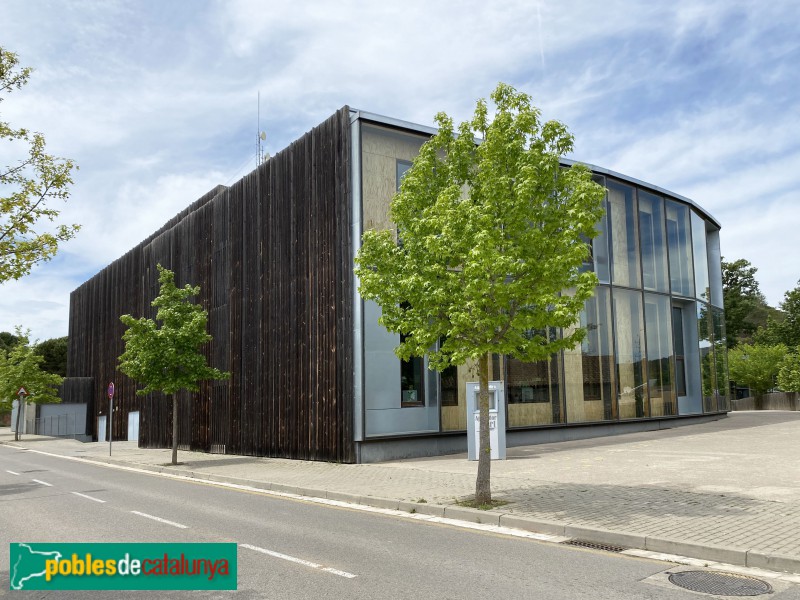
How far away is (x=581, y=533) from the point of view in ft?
27.1

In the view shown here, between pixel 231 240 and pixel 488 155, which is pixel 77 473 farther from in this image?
pixel 488 155

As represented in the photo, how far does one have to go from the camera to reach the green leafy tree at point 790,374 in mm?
48312

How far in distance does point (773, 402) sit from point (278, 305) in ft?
155

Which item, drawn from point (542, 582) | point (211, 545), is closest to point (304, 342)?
point (211, 545)

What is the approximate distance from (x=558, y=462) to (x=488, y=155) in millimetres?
8676

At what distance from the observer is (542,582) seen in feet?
20.2

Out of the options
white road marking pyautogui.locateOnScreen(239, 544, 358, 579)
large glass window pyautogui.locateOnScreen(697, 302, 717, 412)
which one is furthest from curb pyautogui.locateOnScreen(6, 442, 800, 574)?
large glass window pyautogui.locateOnScreen(697, 302, 717, 412)

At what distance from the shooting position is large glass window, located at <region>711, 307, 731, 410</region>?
31.8 m

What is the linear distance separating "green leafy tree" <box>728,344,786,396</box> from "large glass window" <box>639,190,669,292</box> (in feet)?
102

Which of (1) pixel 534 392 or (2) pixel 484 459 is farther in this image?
Answer: (1) pixel 534 392

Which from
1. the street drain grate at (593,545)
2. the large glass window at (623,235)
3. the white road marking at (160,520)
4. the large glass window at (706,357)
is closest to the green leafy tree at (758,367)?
the large glass window at (706,357)

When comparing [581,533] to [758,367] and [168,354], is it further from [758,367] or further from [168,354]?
[758,367]

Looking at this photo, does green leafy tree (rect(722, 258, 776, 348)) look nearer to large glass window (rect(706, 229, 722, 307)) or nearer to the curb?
large glass window (rect(706, 229, 722, 307))

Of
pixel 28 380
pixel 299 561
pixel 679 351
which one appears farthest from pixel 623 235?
pixel 28 380
